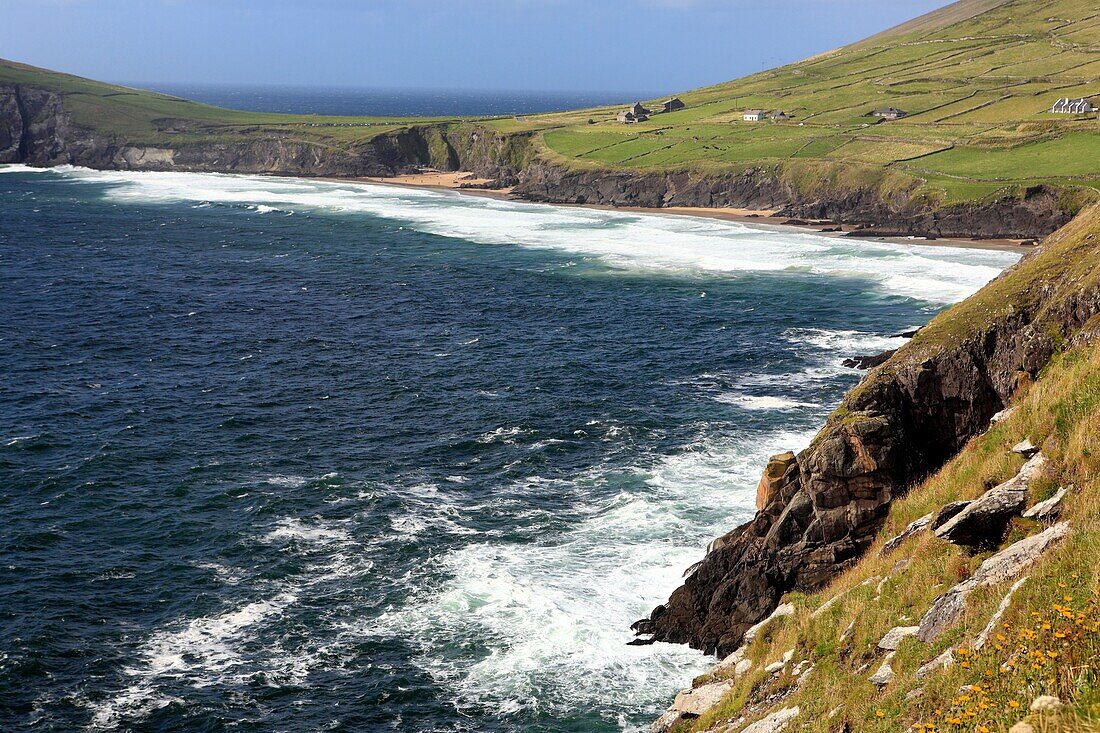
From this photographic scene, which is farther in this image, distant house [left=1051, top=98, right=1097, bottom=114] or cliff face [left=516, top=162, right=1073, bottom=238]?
distant house [left=1051, top=98, right=1097, bottom=114]

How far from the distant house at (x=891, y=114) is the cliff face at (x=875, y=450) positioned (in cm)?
14351

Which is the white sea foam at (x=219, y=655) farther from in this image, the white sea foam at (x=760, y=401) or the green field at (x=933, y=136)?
the green field at (x=933, y=136)

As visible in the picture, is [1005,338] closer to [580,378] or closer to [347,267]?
[580,378]

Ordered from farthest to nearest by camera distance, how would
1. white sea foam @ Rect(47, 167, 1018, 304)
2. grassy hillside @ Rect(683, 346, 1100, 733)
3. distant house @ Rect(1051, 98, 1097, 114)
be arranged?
distant house @ Rect(1051, 98, 1097, 114)
white sea foam @ Rect(47, 167, 1018, 304)
grassy hillside @ Rect(683, 346, 1100, 733)

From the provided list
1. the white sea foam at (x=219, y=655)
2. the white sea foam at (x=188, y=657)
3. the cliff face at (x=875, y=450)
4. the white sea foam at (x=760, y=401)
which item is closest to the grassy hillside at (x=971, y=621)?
the cliff face at (x=875, y=450)

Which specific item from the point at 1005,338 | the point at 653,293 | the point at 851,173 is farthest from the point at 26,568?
the point at 851,173

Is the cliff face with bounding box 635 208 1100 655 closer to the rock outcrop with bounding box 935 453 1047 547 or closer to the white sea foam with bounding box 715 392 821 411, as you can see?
the rock outcrop with bounding box 935 453 1047 547

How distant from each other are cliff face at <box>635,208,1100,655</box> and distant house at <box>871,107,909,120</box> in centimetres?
14351

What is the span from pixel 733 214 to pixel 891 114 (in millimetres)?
50626

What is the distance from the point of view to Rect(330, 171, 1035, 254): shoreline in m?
112

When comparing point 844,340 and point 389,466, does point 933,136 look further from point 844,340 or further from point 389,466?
point 389,466

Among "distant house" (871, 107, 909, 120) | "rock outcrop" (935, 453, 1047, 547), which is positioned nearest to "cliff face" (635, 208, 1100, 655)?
"rock outcrop" (935, 453, 1047, 547)

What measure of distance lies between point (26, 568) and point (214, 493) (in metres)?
9.38

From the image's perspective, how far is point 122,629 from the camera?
3622cm
